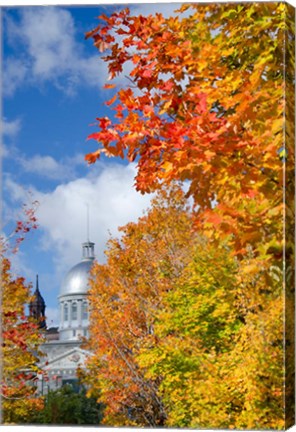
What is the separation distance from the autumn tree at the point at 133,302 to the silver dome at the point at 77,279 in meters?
0.07

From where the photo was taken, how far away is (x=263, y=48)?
6.61 m

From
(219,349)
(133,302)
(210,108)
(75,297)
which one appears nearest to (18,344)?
(75,297)

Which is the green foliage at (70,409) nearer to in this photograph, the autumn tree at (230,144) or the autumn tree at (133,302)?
the autumn tree at (133,302)

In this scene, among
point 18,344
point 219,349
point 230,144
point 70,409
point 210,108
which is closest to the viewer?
point 230,144

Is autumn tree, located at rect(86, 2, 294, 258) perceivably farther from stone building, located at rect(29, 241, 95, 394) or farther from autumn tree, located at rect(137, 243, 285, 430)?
stone building, located at rect(29, 241, 95, 394)

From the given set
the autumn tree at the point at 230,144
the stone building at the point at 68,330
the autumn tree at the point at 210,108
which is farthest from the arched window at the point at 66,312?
the autumn tree at the point at 210,108

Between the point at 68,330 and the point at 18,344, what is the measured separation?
62cm

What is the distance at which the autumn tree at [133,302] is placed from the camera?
7188 millimetres

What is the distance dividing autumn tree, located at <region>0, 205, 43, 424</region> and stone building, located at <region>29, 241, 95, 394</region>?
4.5 inches

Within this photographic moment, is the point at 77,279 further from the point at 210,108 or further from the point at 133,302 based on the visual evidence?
the point at 210,108

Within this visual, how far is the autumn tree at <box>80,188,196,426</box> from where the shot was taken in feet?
23.6

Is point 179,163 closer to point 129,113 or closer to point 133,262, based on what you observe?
point 129,113

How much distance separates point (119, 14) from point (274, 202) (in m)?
1.88

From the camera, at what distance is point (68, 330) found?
724 cm
